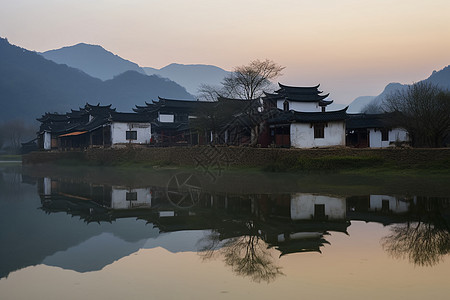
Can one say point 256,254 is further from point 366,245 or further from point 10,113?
point 10,113

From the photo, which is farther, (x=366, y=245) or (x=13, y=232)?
(x=13, y=232)

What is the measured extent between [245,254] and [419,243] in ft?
16.0

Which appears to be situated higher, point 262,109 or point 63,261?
point 262,109

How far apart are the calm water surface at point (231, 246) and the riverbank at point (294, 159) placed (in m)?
10.5

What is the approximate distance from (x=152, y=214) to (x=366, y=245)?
879cm

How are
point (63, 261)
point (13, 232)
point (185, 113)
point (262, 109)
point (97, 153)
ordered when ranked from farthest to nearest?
point (185, 113)
point (97, 153)
point (262, 109)
point (13, 232)
point (63, 261)

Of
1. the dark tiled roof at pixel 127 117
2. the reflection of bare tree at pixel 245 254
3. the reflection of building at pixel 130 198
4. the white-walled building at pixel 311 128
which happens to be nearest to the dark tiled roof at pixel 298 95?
the white-walled building at pixel 311 128

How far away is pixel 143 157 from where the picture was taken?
47406 mm

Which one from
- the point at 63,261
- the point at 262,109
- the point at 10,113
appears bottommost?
the point at 63,261

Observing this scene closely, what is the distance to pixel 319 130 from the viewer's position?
134ft

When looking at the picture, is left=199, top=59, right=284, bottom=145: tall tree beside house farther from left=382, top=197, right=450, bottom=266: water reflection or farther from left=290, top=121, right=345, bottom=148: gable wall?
left=382, top=197, right=450, bottom=266: water reflection

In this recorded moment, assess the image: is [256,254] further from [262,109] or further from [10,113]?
[10,113]

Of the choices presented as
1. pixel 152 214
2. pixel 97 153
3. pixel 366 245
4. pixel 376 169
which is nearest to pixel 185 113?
pixel 97 153

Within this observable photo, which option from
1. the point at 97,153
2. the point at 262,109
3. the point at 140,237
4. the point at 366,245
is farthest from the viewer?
the point at 97,153
